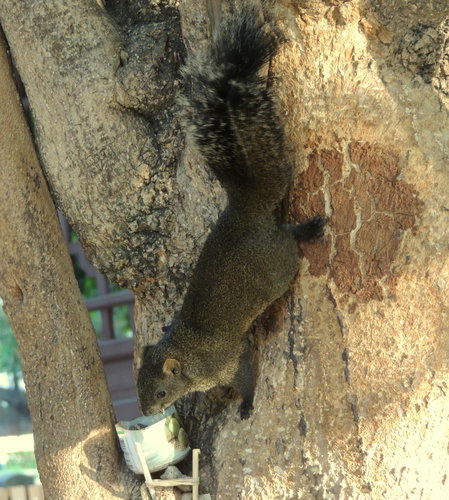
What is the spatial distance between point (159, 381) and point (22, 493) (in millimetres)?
920

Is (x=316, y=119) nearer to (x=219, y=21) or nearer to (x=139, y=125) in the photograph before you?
(x=219, y=21)

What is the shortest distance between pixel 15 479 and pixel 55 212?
3.48 m

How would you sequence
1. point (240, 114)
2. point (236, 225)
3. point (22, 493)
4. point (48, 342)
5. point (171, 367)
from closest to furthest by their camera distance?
point (240, 114), point (236, 225), point (48, 342), point (171, 367), point (22, 493)

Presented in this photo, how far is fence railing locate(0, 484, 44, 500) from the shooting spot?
3.09m

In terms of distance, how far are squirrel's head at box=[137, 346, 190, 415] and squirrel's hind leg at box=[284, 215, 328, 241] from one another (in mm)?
608

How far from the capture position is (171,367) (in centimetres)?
254

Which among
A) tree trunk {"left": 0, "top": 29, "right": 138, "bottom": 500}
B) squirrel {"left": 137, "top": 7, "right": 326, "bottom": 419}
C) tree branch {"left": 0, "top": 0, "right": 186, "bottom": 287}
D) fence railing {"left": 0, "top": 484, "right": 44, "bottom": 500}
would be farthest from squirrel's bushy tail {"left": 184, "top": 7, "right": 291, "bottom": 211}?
fence railing {"left": 0, "top": 484, "right": 44, "bottom": 500}

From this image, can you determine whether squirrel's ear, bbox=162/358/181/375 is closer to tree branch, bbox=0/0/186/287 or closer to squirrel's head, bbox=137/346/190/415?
squirrel's head, bbox=137/346/190/415

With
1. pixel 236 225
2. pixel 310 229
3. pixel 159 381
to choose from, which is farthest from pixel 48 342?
pixel 310 229

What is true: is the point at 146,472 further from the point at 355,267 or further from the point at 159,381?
the point at 355,267

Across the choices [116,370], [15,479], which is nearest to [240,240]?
[116,370]

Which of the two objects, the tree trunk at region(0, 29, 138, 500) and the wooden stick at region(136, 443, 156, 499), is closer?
the wooden stick at region(136, 443, 156, 499)

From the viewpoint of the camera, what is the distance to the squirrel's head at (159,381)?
8.35ft

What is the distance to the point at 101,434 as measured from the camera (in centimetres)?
240
